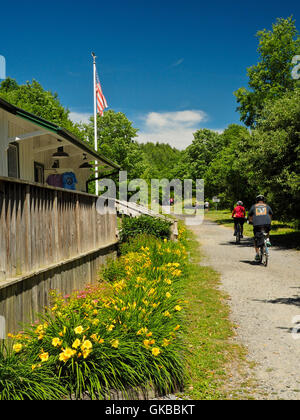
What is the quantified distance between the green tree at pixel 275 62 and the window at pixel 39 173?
2051cm

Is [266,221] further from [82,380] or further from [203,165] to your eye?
[203,165]

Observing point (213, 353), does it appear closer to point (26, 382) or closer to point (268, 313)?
point (268, 313)

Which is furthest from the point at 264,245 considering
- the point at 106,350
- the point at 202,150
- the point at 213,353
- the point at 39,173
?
the point at 202,150

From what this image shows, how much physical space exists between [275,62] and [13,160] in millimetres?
25553

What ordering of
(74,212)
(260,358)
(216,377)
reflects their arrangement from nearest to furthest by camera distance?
(216,377) → (260,358) → (74,212)

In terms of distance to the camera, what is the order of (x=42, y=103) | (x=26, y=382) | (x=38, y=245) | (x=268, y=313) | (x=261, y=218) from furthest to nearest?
1. (x=42, y=103)
2. (x=261, y=218)
3. (x=268, y=313)
4. (x=38, y=245)
5. (x=26, y=382)

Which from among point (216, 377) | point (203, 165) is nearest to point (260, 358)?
point (216, 377)

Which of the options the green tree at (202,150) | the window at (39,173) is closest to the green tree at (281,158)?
the window at (39,173)

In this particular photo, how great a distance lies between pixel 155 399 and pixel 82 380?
809mm

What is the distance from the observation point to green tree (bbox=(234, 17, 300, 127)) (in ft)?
93.1

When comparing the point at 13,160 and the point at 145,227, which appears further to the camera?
the point at 145,227

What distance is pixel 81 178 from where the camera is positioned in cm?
1641

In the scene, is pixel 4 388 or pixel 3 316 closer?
pixel 4 388

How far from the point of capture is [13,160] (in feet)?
32.1
